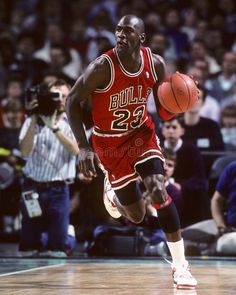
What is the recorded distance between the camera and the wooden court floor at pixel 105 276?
5363mm

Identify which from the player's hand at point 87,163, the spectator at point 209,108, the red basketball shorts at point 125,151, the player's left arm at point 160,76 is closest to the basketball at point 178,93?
the player's left arm at point 160,76

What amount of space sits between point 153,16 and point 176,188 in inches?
181

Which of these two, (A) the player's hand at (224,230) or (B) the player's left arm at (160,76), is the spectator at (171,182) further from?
(B) the player's left arm at (160,76)

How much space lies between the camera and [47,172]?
804 cm

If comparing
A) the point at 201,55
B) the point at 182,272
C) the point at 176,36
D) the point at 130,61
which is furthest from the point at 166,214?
the point at 176,36

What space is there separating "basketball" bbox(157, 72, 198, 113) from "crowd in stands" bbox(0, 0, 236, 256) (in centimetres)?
233

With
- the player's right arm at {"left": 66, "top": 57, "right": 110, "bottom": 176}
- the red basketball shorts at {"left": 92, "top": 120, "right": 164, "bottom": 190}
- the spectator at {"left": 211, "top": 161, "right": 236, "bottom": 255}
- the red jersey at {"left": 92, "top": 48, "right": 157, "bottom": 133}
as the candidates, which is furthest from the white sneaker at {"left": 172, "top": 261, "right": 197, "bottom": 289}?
the spectator at {"left": 211, "top": 161, "right": 236, "bottom": 255}

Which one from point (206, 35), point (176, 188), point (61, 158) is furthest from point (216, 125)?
point (206, 35)

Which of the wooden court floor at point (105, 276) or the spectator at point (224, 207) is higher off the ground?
the spectator at point (224, 207)

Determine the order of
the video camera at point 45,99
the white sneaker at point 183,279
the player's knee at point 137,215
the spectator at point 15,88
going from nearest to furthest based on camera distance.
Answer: the white sneaker at point 183,279, the player's knee at point 137,215, the video camera at point 45,99, the spectator at point 15,88

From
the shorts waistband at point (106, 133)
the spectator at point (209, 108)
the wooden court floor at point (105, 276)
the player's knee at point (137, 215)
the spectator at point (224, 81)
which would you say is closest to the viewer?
the wooden court floor at point (105, 276)

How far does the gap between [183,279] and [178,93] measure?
4.14ft

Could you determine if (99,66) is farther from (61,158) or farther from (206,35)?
(206,35)

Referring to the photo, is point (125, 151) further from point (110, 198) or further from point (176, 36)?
point (176, 36)
